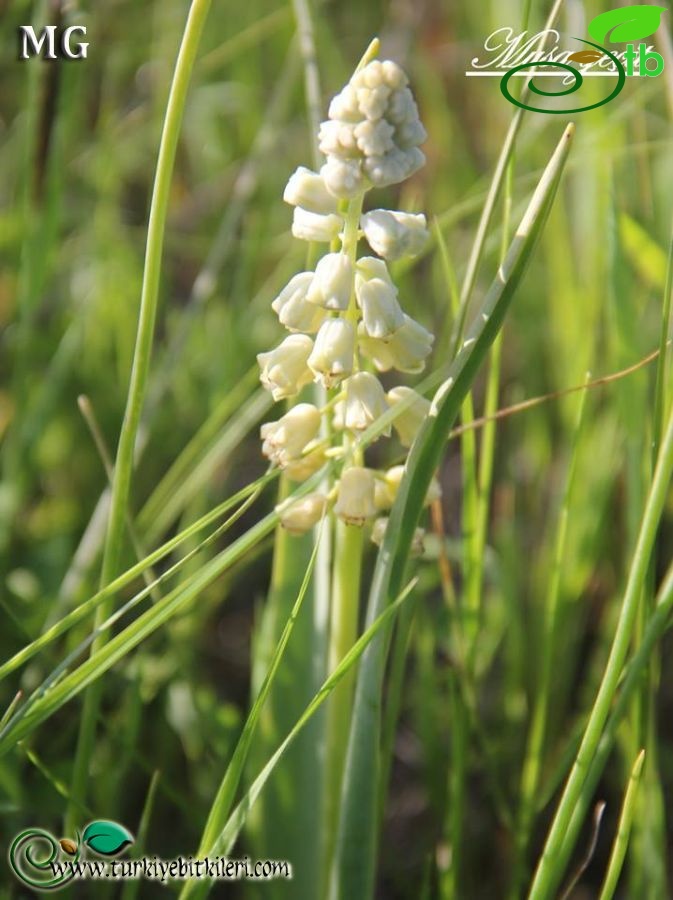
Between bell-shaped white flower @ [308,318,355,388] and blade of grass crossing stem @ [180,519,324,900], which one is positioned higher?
bell-shaped white flower @ [308,318,355,388]

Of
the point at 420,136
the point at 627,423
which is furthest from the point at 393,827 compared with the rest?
the point at 420,136

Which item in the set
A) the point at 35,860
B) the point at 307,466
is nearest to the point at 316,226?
the point at 307,466

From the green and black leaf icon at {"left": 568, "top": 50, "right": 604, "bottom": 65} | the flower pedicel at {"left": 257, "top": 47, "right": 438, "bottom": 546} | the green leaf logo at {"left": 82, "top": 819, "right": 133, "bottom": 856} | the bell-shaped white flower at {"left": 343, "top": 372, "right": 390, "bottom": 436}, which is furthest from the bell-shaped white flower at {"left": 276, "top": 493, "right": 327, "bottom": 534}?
the green and black leaf icon at {"left": 568, "top": 50, "right": 604, "bottom": 65}

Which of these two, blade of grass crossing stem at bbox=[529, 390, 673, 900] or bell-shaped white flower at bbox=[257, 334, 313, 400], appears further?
bell-shaped white flower at bbox=[257, 334, 313, 400]

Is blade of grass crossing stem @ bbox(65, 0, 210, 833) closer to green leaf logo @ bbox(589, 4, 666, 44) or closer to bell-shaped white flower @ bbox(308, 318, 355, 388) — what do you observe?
bell-shaped white flower @ bbox(308, 318, 355, 388)

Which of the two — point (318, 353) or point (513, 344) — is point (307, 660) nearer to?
point (318, 353)

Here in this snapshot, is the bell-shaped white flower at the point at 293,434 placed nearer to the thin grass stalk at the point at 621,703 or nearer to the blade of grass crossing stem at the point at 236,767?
the blade of grass crossing stem at the point at 236,767
